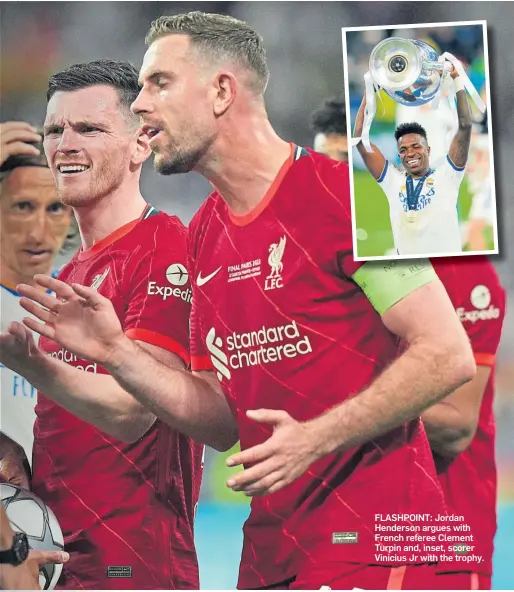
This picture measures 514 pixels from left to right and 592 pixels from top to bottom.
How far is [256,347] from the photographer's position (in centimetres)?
236

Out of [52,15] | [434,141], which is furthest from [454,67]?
[52,15]

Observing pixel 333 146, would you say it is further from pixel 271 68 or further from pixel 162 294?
pixel 162 294

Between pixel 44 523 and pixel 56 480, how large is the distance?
0.41 ft

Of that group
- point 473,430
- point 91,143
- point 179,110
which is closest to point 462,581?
point 473,430

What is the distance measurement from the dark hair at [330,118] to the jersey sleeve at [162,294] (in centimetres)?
49

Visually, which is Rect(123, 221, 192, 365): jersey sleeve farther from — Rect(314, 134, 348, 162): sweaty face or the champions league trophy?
the champions league trophy

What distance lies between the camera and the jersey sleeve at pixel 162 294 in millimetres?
2477

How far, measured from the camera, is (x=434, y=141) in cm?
240

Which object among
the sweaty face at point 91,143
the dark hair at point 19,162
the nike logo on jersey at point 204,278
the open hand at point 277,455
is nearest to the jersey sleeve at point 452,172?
the nike logo on jersey at point 204,278

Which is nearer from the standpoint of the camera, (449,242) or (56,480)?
(449,242)

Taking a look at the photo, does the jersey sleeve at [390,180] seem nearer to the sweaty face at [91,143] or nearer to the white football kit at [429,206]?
the white football kit at [429,206]

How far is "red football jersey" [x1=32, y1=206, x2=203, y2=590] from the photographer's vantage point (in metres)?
2.47

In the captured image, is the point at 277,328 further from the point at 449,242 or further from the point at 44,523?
the point at 44,523

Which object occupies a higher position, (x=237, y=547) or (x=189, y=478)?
(x=189, y=478)
